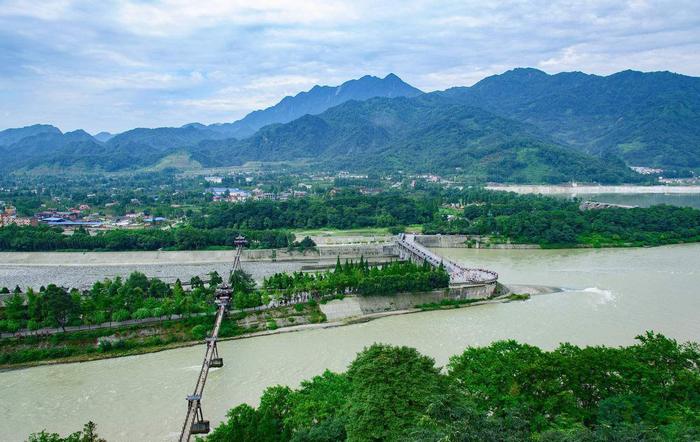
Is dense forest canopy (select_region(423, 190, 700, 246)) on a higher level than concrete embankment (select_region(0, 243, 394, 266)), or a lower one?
higher

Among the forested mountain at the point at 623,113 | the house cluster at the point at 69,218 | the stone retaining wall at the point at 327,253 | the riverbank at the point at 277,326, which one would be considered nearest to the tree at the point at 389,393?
the riverbank at the point at 277,326

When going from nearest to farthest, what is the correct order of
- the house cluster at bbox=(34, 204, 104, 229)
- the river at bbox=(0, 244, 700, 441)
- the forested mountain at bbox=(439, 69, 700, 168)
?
the river at bbox=(0, 244, 700, 441), the house cluster at bbox=(34, 204, 104, 229), the forested mountain at bbox=(439, 69, 700, 168)

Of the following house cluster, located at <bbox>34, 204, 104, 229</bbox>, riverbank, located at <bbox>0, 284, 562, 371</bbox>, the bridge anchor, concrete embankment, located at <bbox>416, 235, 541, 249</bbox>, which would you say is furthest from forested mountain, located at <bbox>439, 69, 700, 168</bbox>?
the bridge anchor

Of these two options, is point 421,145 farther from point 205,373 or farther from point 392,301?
point 205,373

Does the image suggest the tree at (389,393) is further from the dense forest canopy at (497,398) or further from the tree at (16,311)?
the tree at (16,311)

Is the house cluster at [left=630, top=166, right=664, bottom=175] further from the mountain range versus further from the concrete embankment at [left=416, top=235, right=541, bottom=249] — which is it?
the concrete embankment at [left=416, top=235, right=541, bottom=249]

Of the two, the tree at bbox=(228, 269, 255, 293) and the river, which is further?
the tree at bbox=(228, 269, 255, 293)
